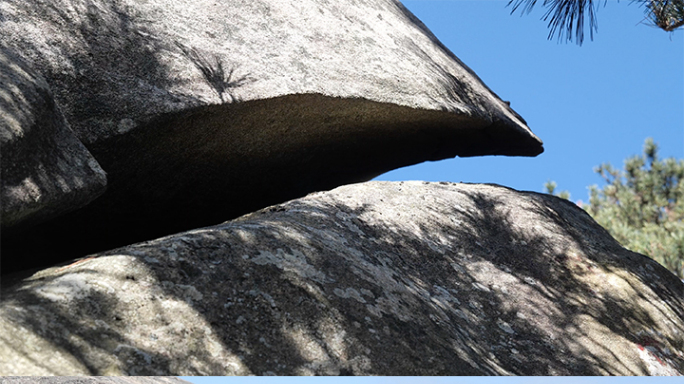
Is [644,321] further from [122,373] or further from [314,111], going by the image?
[122,373]

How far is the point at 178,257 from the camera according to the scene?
2668 mm

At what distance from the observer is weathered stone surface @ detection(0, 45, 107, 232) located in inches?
100

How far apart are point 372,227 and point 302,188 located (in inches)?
58.3

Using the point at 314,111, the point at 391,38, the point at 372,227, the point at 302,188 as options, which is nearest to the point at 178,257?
the point at 372,227

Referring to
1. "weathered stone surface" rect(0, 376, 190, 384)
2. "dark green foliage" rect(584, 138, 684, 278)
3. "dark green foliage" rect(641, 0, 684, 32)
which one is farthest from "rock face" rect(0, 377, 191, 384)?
"dark green foliage" rect(584, 138, 684, 278)

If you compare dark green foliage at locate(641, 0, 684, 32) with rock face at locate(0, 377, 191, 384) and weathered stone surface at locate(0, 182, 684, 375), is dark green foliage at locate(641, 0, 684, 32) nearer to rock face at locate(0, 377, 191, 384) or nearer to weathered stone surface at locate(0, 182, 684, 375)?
weathered stone surface at locate(0, 182, 684, 375)

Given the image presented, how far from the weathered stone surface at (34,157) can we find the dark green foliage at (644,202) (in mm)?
9067

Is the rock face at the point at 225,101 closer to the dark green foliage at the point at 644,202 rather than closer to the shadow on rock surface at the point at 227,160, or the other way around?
the shadow on rock surface at the point at 227,160

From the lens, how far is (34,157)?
8.77 feet

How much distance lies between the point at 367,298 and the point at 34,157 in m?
1.52

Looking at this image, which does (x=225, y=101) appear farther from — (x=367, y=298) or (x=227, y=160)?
(x=367, y=298)

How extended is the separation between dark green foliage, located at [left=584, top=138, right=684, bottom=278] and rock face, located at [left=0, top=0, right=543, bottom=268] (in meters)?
6.01

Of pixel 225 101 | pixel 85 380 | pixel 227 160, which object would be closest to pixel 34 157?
pixel 85 380

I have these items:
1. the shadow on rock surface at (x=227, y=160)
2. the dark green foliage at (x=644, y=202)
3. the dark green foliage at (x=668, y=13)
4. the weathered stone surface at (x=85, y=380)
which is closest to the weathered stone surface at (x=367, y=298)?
the weathered stone surface at (x=85, y=380)
